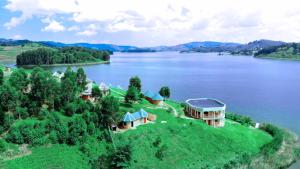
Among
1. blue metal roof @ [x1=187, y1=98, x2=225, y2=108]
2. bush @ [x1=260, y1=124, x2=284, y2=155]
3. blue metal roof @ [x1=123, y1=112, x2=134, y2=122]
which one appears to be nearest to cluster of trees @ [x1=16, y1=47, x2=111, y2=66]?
blue metal roof @ [x1=187, y1=98, x2=225, y2=108]

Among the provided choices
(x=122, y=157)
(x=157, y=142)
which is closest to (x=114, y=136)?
(x=157, y=142)

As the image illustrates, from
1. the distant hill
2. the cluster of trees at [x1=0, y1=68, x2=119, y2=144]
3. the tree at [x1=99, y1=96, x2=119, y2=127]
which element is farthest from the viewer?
the distant hill

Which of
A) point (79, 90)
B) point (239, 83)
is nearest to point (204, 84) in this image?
point (239, 83)

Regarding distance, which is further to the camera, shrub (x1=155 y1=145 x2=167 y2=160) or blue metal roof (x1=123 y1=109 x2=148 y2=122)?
blue metal roof (x1=123 y1=109 x2=148 y2=122)

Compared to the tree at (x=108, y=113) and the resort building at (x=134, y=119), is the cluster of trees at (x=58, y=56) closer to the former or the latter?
the resort building at (x=134, y=119)

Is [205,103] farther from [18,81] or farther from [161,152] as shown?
[18,81]

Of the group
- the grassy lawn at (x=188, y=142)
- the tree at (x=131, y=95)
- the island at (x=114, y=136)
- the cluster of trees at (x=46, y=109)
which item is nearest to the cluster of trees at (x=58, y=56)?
the cluster of trees at (x=46, y=109)

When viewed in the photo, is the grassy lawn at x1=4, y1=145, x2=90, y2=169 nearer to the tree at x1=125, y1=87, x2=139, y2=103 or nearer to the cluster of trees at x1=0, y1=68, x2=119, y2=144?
the cluster of trees at x1=0, y1=68, x2=119, y2=144
